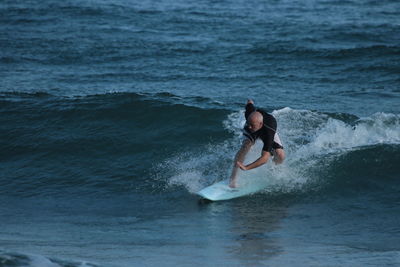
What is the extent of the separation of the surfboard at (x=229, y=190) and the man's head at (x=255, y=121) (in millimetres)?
1171

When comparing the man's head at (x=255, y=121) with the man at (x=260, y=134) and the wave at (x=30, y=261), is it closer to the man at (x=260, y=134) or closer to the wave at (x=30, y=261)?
the man at (x=260, y=134)

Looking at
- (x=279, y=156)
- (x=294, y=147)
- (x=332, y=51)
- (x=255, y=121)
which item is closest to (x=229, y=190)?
(x=279, y=156)

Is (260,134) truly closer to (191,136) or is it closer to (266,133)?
(266,133)

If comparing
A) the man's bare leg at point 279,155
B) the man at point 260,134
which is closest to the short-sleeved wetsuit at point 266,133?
the man at point 260,134

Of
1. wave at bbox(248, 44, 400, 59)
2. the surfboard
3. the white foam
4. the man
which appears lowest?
the surfboard

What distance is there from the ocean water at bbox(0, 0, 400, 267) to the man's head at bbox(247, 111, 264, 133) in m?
1.28

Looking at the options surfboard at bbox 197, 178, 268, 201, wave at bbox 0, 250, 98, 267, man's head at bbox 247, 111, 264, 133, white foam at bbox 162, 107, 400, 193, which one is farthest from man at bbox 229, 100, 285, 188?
wave at bbox 0, 250, 98, 267

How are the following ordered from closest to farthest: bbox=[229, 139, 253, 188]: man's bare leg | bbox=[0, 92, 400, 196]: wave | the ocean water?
the ocean water, bbox=[229, 139, 253, 188]: man's bare leg, bbox=[0, 92, 400, 196]: wave

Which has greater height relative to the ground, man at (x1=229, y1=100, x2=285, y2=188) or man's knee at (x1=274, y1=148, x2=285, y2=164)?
man at (x1=229, y1=100, x2=285, y2=188)

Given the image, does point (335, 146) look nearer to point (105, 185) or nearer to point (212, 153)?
point (212, 153)

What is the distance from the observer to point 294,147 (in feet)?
38.9

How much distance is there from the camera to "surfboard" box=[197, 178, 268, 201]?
9.89m

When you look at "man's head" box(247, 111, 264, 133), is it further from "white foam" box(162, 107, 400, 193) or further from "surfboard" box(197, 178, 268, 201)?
"white foam" box(162, 107, 400, 193)

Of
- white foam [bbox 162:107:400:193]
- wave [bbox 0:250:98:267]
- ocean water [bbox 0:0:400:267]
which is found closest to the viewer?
wave [bbox 0:250:98:267]
